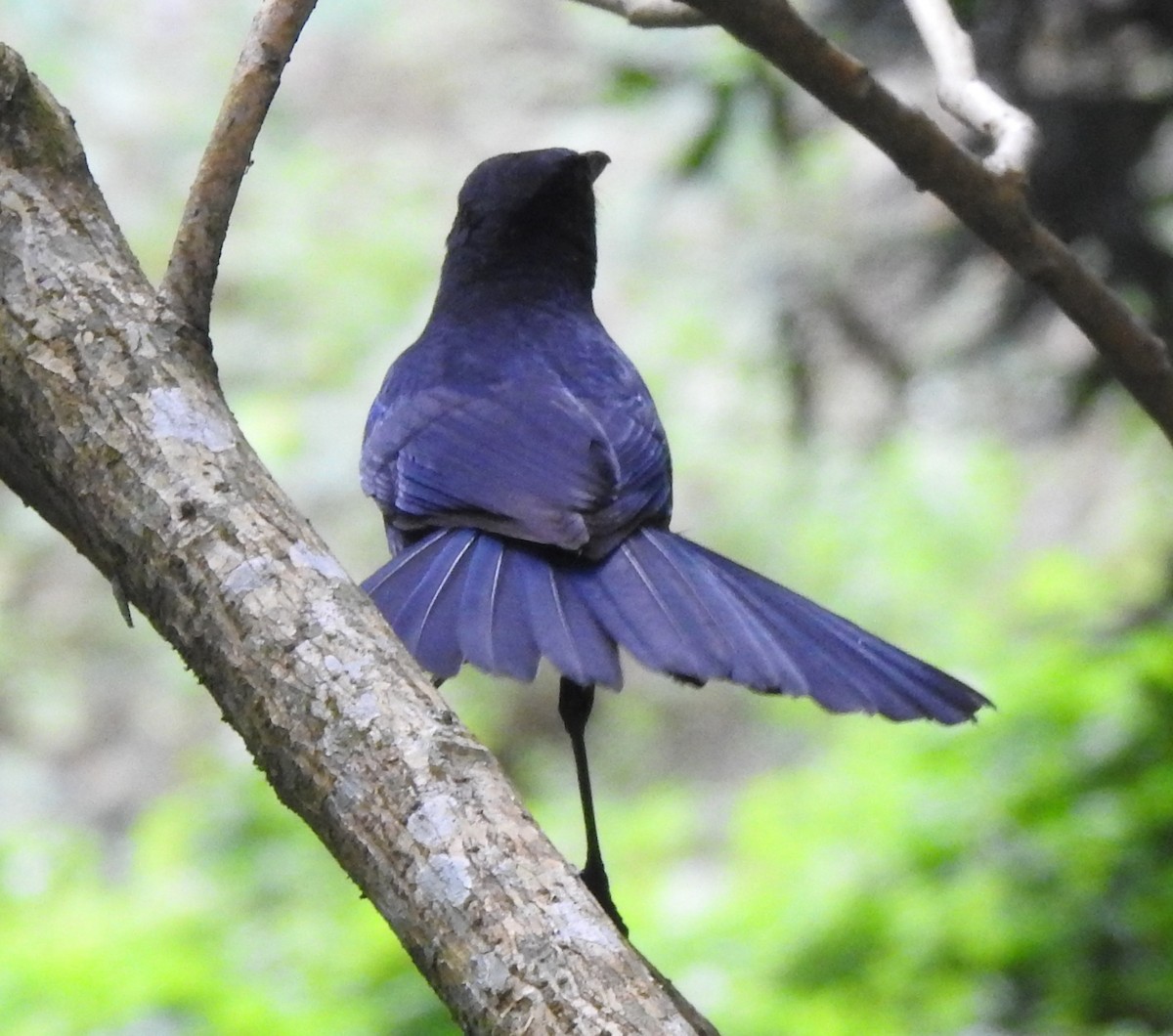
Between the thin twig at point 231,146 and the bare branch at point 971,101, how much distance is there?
0.95 meters

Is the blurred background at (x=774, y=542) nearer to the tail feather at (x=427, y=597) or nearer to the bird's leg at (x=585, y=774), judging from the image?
the bird's leg at (x=585, y=774)

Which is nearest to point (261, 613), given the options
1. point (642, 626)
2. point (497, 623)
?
point (497, 623)

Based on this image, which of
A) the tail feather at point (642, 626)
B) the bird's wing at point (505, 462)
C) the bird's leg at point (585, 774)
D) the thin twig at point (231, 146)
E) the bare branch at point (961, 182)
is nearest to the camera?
the thin twig at point (231, 146)

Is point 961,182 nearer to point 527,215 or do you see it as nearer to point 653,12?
point 653,12

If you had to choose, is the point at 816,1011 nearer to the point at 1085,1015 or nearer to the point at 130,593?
the point at 1085,1015

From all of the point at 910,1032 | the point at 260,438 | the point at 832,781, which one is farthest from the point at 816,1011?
the point at 260,438

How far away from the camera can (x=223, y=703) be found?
167cm

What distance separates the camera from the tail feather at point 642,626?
6.86 ft

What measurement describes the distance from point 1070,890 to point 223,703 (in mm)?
2930

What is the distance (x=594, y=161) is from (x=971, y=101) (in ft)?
3.82

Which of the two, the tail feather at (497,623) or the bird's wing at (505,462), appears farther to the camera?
the bird's wing at (505,462)

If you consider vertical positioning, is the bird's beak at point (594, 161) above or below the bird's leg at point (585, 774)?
above

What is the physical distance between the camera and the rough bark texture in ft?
4.69

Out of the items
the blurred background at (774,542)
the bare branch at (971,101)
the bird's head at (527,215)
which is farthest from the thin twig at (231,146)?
the blurred background at (774,542)
